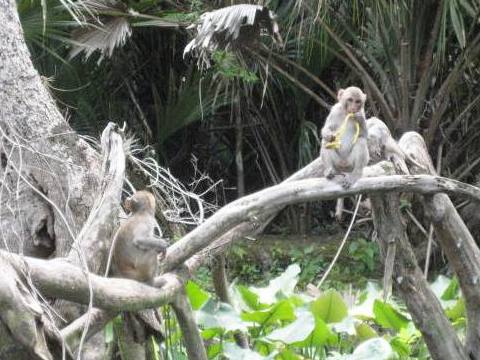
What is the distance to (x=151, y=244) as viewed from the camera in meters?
5.43

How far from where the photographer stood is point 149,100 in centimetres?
1362

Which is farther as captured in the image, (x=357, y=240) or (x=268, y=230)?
Result: (x=268, y=230)

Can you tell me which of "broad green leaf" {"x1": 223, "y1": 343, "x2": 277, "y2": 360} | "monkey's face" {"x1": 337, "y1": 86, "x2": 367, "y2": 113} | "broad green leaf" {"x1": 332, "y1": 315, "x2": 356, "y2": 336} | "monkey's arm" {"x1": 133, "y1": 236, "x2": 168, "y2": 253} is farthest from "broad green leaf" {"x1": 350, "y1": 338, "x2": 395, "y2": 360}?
"monkey's arm" {"x1": 133, "y1": 236, "x2": 168, "y2": 253}

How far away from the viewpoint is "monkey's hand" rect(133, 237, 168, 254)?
5.43m

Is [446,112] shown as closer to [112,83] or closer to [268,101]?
[268,101]

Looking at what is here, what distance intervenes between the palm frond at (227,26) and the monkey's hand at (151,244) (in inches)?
163

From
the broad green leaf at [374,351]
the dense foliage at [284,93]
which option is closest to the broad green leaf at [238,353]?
the dense foliage at [284,93]

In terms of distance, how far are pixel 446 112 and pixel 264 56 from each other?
249 centimetres

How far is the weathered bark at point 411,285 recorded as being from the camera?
718 centimetres

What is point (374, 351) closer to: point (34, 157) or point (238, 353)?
point (238, 353)

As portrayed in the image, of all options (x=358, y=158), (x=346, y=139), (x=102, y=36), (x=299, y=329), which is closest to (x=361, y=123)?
(x=346, y=139)

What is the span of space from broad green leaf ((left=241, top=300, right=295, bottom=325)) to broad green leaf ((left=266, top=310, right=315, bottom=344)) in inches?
7.2

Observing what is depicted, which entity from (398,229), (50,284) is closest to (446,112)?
(398,229)

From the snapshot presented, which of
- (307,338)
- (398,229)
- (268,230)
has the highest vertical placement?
(398,229)
